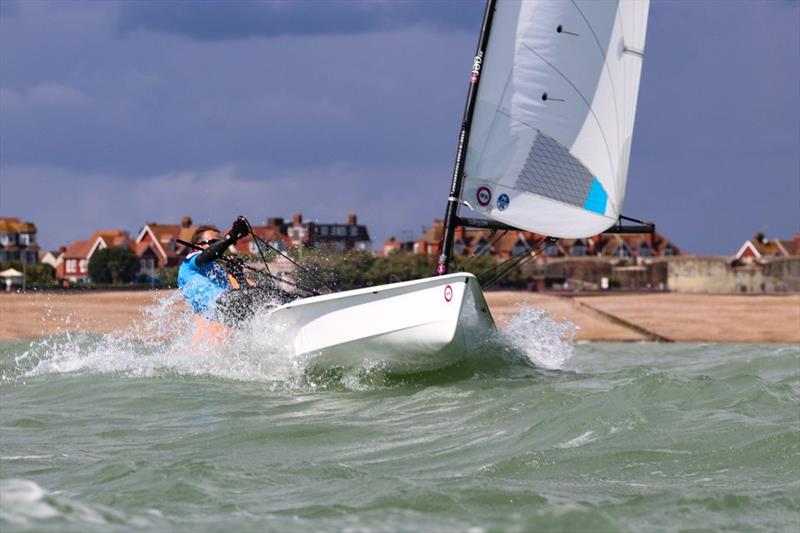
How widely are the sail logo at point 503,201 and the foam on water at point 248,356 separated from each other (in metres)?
1.29

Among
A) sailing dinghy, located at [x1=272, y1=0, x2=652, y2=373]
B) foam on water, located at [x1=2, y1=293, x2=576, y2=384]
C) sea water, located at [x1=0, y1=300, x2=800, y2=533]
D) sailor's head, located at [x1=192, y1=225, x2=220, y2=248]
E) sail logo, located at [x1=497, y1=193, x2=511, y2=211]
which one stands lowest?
sea water, located at [x1=0, y1=300, x2=800, y2=533]

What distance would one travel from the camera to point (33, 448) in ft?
29.5

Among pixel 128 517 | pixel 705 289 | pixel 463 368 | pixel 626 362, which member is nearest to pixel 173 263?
pixel 705 289

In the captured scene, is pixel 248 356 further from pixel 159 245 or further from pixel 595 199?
pixel 159 245

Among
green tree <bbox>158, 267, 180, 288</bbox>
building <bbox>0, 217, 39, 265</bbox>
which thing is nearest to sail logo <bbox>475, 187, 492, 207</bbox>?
green tree <bbox>158, 267, 180, 288</bbox>

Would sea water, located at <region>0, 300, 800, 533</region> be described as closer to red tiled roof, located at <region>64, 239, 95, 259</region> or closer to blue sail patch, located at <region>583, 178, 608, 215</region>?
blue sail patch, located at <region>583, 178, 608, 215</region>

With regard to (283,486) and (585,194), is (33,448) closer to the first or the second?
(283,486)

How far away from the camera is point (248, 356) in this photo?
13164mm

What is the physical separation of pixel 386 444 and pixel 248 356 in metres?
4.27

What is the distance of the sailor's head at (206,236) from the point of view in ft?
46.2

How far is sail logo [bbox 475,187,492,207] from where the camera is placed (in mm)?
13367

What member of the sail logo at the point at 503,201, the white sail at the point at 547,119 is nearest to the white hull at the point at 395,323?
the sail logo at the point at 503,201

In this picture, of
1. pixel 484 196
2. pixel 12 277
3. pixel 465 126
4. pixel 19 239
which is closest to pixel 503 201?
pixel 484 196

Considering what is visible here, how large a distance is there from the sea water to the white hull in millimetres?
222
